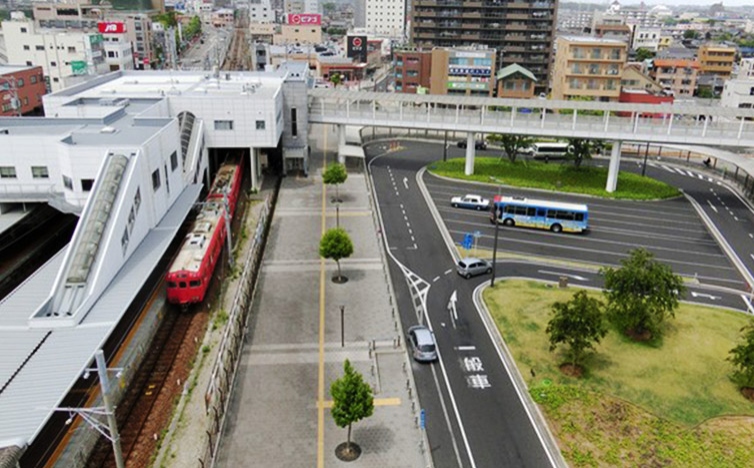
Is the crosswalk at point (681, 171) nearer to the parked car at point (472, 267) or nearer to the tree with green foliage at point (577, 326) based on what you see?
the parked car at point (472, 267)

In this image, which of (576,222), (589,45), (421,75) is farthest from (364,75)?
(576,222)

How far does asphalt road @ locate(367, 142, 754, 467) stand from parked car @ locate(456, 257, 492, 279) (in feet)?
1.95

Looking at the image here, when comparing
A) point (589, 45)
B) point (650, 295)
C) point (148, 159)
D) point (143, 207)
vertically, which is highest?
point (589, 45)

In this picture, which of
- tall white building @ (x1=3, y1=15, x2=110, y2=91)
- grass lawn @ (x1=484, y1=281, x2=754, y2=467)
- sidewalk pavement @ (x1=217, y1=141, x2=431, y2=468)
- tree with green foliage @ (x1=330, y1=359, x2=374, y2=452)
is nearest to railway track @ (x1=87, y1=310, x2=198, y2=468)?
sidewalk pavement @ (x1=217, y1=141, x2=431, y2=468)

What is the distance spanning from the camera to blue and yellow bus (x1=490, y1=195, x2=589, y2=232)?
48719 mm

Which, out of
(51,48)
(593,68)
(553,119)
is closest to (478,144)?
(553,119)

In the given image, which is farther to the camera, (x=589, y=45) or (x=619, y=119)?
(x=589, y=45)

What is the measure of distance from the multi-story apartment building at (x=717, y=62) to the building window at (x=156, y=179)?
133 metres

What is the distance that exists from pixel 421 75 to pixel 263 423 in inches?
3624

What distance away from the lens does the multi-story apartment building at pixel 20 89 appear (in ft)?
266

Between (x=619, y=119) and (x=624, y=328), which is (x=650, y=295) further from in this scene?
(x=619, y=119)

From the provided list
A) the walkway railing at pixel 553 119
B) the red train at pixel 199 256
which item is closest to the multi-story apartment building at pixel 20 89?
the walkway railing at pixel 553 119

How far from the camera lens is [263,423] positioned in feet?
84.6

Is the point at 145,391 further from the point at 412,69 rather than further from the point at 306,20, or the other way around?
the point at 306,20
